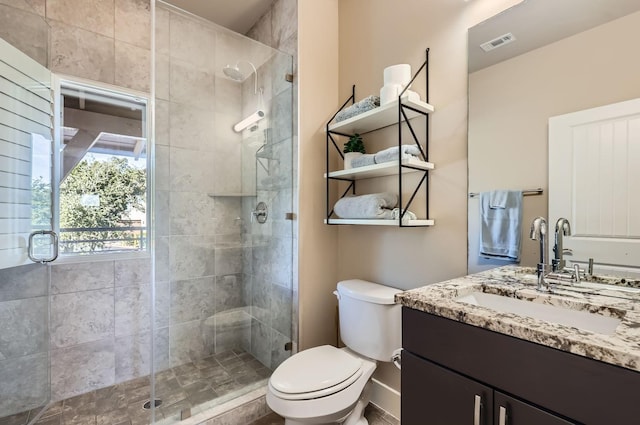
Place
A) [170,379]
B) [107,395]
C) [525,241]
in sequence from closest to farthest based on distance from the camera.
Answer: [525,241]
[170,379]
[107,395]

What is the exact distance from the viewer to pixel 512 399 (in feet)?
2.30

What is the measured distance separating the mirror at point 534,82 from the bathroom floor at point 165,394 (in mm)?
1523

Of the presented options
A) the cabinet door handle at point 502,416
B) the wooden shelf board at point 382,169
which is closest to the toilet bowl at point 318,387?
the cabinet door handle at point 502,416

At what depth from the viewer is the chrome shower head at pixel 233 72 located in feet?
Result: 6.34

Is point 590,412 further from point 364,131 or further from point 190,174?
point 190,174

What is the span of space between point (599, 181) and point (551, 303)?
475mm

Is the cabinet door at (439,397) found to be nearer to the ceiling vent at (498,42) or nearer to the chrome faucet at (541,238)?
the chrome faucet at (541,238)

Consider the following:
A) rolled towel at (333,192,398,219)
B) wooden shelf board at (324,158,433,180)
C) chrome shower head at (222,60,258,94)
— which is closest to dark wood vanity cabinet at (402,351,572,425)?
rolled towel at (333,192,398,219)

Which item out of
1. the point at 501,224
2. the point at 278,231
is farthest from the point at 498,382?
the point at 278,231

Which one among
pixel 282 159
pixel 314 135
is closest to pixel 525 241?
pixel 314 135

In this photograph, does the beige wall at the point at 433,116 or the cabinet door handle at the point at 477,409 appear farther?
the beige wall at the point at 433,116

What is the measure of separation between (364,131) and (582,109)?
1.04 metres

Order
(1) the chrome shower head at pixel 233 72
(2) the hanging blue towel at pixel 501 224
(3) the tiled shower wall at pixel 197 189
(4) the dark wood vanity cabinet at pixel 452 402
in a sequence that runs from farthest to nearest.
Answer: (1) the chrome shower head at pixel 233 72
(3) the tiled shower wall at pixel 197 189
(2) the hanging blue towel at pixel 501 224
(4) the dark wood vanity cabinet at pixel 452 402

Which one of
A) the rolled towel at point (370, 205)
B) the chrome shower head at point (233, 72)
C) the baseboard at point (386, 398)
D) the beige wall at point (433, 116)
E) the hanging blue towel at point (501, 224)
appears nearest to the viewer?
the hanging blue towel at point (501, 224)
